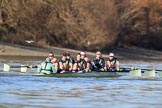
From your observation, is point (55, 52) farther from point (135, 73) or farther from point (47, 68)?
point (47, 68)

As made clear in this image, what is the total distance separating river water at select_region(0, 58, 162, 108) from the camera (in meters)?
22.7

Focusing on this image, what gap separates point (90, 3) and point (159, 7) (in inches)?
449

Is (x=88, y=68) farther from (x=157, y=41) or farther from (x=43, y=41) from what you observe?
(x=157, y=41)

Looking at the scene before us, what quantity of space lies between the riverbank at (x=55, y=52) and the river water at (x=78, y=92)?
30259 mm

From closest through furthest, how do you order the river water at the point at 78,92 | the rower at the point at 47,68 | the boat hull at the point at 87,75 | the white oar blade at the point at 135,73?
1. the river water at the point at 78,92
2. the boat hull at the point at 87,75
3. the rower at the point at 47,68
4. the white oar blade at the point at 135,73

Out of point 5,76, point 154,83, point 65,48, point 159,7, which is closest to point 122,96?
point 154,83

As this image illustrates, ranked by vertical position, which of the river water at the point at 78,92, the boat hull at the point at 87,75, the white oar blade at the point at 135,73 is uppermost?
the white oar blade at the point at 135,73

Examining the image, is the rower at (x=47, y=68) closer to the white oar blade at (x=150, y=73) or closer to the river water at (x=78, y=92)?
the river water at (x=78, y=92)

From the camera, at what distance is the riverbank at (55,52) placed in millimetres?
65250

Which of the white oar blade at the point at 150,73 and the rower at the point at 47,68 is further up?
the rower at the point at 47,68

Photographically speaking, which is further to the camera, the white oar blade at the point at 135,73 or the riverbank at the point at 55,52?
the riverbank at the point at 55,52

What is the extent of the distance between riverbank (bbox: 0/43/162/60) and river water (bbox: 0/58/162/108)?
99.3ft

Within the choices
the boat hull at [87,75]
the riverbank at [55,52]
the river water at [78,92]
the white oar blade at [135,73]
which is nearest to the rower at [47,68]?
the boat hull at [87,75]

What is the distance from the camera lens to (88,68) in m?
36.2
